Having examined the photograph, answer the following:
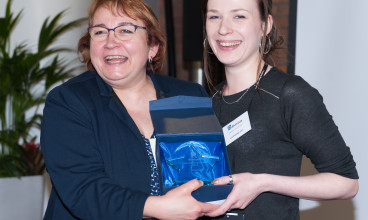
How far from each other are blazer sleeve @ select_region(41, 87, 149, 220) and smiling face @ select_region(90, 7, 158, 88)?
0.18m

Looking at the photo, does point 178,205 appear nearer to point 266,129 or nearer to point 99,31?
point 266,129

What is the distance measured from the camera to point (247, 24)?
1.60 m

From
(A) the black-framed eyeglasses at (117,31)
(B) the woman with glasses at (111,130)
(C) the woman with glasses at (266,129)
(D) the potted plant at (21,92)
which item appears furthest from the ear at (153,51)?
(D) the potted plant at (21,92)

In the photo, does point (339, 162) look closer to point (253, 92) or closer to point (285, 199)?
point (285, 199)

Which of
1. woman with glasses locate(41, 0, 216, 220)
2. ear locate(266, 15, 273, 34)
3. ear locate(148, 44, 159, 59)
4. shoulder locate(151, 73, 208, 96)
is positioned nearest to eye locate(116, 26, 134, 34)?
woman with glasses locate(41, 0, 216, 220)

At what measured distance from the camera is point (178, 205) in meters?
1.36

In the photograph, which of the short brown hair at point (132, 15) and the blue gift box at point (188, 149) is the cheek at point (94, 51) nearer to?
the short brown hair at point (132, 15)

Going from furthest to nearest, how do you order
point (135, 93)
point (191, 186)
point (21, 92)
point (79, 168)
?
point (21, 92) < point (135, 93) < point (79, 168) < point (191, 186)

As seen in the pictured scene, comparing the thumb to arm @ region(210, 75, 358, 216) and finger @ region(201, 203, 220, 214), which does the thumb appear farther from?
arm @ region(210, 75, 358, 216)

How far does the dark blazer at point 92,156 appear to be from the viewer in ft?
4.67

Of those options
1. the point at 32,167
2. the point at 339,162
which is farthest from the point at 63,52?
the point at 339,162

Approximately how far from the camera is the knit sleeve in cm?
149

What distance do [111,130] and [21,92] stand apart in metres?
2.32

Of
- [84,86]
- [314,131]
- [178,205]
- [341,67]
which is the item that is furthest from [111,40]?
[341,67]
